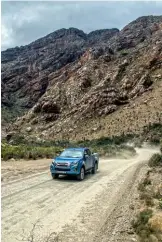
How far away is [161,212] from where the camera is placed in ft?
46.5

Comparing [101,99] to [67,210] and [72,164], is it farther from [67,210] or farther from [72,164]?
[67,210]

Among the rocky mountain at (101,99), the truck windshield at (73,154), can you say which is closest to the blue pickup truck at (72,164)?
the truck windshield at (73,154)

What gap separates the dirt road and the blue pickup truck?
50 centimetres

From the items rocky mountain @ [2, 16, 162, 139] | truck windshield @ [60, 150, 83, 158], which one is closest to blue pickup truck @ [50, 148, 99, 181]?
truck windshield @ [60, 150, 83, 158]

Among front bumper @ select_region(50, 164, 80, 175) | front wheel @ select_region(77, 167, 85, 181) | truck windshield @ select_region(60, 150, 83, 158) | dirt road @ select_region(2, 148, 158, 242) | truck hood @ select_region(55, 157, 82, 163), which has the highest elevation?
truck windshield @ select_region(60, 150, 83, 158)

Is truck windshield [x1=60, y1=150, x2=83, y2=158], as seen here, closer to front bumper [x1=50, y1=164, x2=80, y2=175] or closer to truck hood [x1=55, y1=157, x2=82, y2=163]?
truck hood [x1=55, y1=157, x2=82, y2=163]

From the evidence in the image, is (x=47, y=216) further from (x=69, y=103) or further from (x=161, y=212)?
(x=69, y=103)

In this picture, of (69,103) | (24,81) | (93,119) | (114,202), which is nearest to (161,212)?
(114,202)

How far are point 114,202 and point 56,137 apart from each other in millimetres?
68036

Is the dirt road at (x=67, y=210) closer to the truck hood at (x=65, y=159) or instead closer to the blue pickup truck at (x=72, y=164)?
the blue pickup truck at (x=72, y=164)

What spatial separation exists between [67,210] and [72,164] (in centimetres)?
787

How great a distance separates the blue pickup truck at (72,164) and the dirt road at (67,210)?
50 cm

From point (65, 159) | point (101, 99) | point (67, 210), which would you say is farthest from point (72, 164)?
point (101, 99)

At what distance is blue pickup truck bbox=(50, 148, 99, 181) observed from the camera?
70.6 feet
